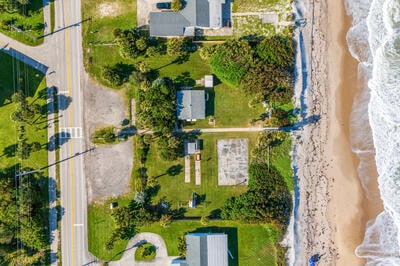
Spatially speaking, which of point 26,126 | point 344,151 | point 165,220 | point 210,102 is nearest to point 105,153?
point 26,126

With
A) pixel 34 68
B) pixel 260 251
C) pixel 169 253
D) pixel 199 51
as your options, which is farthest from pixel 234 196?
pixel 34 68

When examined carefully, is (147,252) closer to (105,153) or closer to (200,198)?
(200,198)

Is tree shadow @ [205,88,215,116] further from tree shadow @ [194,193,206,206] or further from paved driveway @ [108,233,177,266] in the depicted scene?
paved driveway @ [108,233,177,266]

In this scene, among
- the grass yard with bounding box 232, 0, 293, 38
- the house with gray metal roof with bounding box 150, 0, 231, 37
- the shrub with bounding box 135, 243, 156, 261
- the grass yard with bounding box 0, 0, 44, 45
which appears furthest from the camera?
the shrub with bounding box 135, 243, 156, 261

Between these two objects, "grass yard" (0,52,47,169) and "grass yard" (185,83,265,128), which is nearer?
"grass yard" (0,52,47,169)

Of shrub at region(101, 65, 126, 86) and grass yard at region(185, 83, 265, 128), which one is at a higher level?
shrub at region(101, 65, 126, 86)

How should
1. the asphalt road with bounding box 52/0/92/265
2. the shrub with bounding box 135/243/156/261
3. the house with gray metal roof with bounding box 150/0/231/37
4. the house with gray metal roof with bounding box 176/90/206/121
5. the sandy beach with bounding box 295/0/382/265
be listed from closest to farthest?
1. the house with gray metal roof with bounding box 150/0/231/37
2. the house with gray metal roof with bounding box 176/90/206/121
3. the asphalt road with bounding box 52/0/92/265
4. the shrub with bounding box 135/243/156/261
5. the sandy beach with bounding box 295/0/382/265

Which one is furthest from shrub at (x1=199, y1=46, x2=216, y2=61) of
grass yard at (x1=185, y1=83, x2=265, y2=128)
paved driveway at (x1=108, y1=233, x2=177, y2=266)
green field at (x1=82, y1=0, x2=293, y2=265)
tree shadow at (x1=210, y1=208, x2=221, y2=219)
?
paved driveway at (x1=108, y1=233, x2=177, y2=266)

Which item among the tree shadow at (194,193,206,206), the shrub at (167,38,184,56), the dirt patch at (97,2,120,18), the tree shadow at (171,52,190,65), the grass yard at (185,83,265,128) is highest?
the dirt patch at (97,2,120,18)
